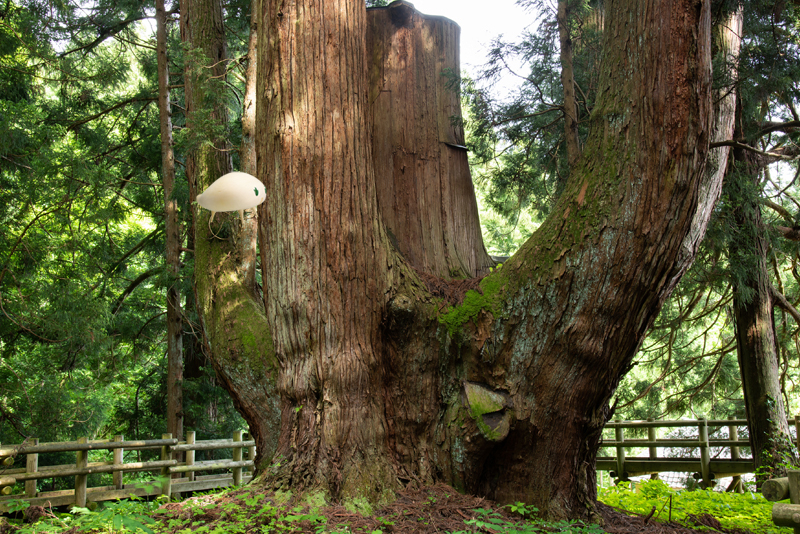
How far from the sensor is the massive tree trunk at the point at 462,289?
126 inches

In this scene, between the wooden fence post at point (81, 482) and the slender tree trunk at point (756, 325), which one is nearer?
the wooden fence post at point (81, 482)

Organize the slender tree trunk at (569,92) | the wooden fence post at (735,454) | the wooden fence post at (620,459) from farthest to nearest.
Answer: the wooden fence post at (620,459) < the wooden fence post at (735,454) < the slender tree trunk at (569,92)

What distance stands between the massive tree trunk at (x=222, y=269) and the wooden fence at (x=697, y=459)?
757 centimetres

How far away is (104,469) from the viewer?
23.8 feet

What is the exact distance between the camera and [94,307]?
8.00m

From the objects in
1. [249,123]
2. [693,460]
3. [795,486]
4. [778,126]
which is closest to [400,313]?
[795,486]

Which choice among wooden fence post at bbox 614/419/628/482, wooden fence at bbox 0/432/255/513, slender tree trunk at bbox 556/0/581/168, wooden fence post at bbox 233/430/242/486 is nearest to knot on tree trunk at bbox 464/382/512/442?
slender tree trunk at bbox 556/0/581/168

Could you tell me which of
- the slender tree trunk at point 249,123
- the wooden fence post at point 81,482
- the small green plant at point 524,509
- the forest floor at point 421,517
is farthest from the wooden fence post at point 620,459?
the wooden fence post at point 81,482

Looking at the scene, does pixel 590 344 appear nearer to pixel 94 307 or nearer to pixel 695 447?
pixel 94 307

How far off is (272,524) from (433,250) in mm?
2311

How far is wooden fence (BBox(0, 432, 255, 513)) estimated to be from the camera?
6.38m

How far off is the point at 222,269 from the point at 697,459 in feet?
31.2

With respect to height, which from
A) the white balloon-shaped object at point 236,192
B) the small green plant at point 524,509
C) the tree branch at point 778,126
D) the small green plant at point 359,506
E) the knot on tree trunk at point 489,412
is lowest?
the small green plant at point 524,509

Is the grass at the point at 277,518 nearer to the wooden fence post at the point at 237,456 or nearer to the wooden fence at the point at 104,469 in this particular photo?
the wooden fence at the point at 104,469
